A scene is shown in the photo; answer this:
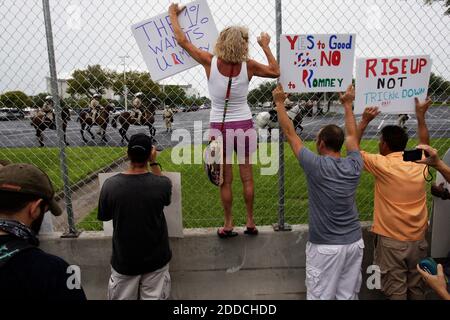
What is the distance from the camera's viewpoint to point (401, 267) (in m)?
A: 3.17

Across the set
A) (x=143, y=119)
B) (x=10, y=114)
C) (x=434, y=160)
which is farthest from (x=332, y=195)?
(x=10, y=114)

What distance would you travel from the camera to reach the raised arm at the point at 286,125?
9.52 feet

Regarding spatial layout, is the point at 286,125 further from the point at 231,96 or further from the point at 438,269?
the point at 438,269

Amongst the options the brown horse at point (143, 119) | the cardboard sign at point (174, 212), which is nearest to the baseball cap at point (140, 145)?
the cardboard sign at point (174, 212)

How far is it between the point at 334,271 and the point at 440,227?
1311mm

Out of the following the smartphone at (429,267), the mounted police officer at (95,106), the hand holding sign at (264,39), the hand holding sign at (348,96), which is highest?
the hand holding sign at (264,39)

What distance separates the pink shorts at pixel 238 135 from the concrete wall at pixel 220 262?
822 millimetres

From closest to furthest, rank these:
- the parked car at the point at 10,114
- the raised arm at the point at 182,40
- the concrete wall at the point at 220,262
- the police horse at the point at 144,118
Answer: the raised arm at the point at 182,40 → the concrete wall at the point at 220,262 → the parked car at the point at 10,114 → the police horse at the point at 144,118

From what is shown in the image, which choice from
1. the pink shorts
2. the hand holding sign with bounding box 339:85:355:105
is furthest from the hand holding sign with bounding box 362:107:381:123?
the pink shorts

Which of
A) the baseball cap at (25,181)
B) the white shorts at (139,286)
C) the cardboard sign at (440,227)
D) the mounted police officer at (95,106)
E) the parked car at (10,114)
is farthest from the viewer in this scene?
the mounted police officer at (95,106)

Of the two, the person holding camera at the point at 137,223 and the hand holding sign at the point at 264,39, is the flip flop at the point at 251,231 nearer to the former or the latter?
the person holding camera at the point at 137,223

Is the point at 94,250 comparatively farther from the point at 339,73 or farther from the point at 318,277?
the point at 339,73

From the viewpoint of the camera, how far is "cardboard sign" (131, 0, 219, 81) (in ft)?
10.7

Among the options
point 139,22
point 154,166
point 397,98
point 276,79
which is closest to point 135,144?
point 154,166
